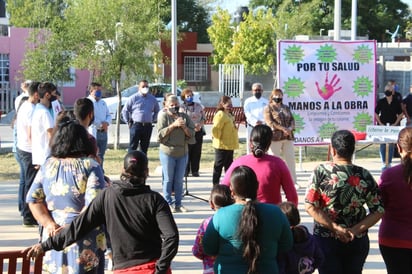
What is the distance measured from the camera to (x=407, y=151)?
19.4ft

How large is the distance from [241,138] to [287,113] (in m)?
10.5

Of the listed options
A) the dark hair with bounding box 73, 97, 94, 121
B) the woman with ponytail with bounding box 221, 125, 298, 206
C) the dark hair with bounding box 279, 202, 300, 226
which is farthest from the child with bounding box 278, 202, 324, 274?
the dark hair with bounding box 73, 97, 94, 121

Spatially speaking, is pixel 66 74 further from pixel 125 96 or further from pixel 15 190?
pixel 15 190

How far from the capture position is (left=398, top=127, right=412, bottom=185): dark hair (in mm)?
→ 5793

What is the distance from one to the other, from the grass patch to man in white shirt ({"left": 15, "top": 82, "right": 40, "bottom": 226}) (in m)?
5.45

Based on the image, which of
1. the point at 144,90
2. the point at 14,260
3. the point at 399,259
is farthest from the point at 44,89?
the point at 144,90

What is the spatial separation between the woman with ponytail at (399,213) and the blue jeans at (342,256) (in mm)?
200

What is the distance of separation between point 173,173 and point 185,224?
100 centimetres

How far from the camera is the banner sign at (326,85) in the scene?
1410 cm

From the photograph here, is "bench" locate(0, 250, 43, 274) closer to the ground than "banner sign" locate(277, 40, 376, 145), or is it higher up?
closer to the ground

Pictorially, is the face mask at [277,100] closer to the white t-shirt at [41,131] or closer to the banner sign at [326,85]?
the banner sign at [326,85]

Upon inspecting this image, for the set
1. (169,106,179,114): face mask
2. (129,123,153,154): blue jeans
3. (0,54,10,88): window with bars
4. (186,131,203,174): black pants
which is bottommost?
(186,131,203,174): black pants

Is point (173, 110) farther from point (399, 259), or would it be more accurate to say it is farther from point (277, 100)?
point (399, 259)

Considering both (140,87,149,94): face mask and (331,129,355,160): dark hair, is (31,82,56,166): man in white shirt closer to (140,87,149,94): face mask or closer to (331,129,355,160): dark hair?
(331,129,355,160): dark hair
